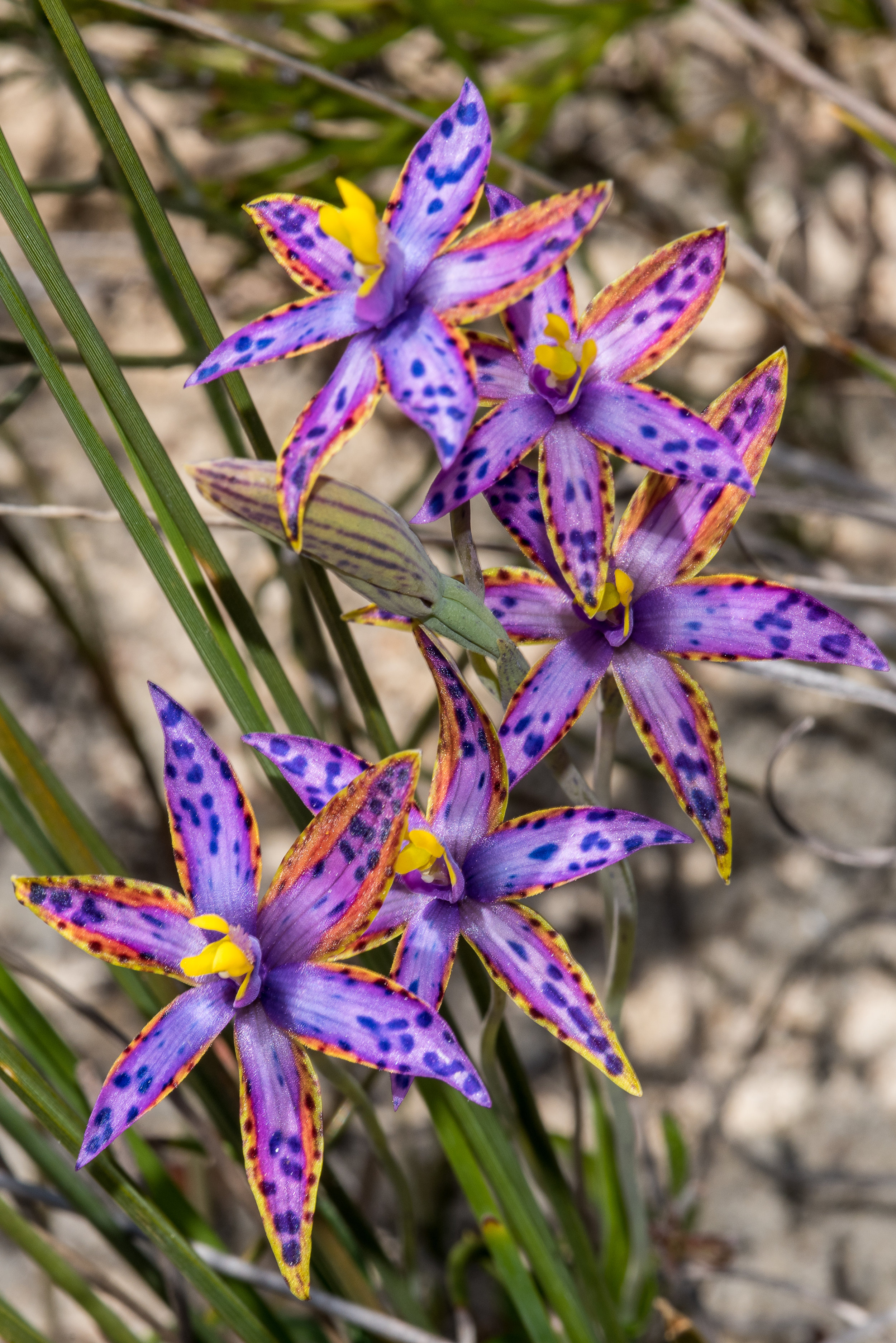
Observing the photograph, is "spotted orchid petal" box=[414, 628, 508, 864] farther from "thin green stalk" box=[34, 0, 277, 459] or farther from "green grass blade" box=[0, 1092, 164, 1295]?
"green grass blade" box=[0, 1092, 164, 1295]

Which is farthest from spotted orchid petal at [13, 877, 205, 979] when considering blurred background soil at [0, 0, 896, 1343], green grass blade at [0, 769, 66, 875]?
blurred background soil at [0, 0, 896, 1343]

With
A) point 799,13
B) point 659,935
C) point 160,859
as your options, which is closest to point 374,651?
A: point 160,859

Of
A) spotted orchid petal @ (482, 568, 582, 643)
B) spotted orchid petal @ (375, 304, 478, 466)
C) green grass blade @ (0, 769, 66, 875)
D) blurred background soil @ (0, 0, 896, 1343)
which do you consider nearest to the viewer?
spotted orchid petal @ (375, 304, 478, 466)

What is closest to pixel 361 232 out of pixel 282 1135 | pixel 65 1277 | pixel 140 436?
pixel 140 436

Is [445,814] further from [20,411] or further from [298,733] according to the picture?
[20,411]

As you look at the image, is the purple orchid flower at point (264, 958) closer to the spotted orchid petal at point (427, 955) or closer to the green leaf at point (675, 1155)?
the spotted orchid petal at point (427, 955)

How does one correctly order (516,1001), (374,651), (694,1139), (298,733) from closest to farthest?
→ (516,1001) → (298,733) → (694,1139) → (374,651)
